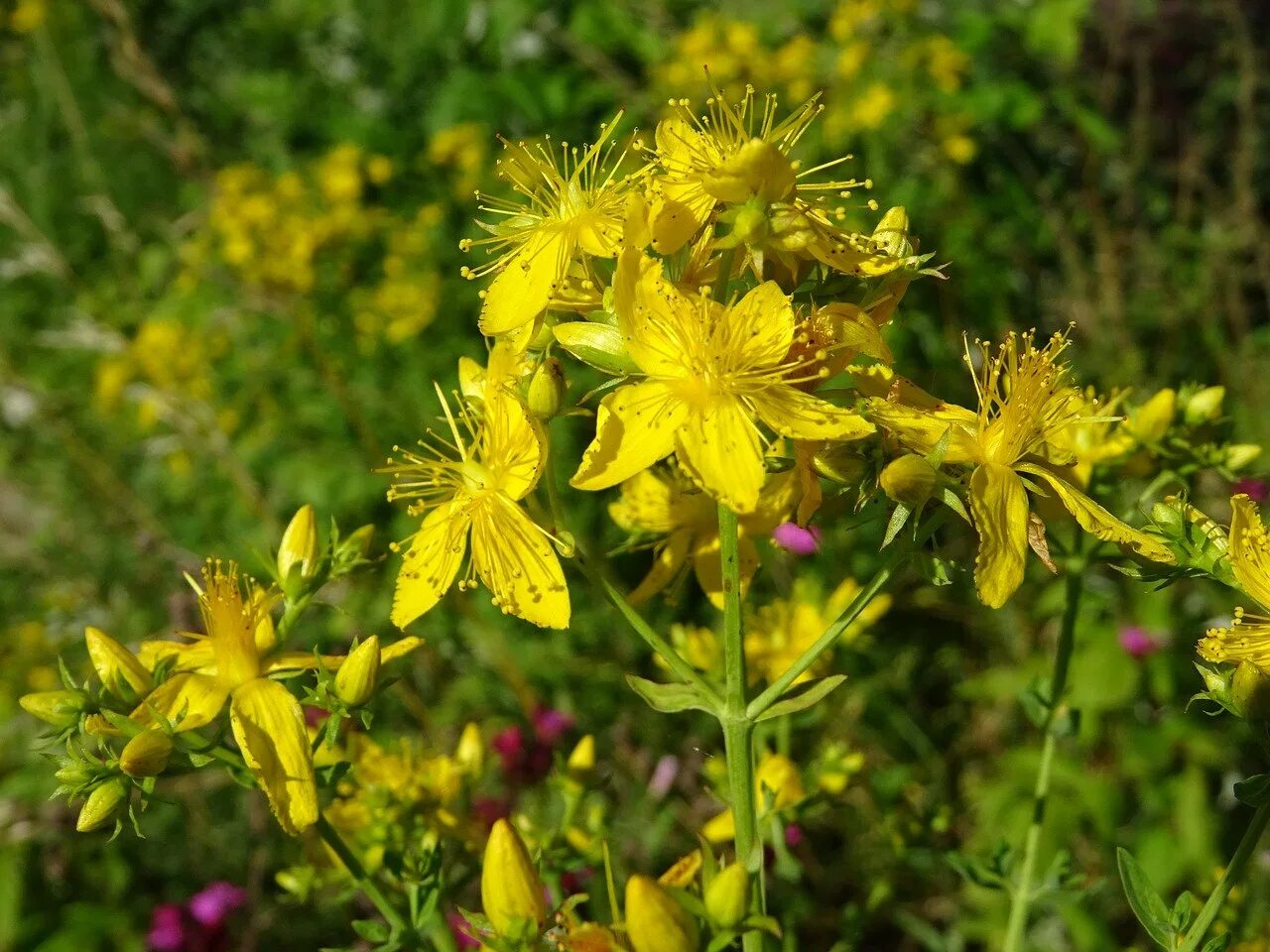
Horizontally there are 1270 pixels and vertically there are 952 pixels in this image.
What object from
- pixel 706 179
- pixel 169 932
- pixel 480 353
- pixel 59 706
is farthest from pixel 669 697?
pixel 480 353

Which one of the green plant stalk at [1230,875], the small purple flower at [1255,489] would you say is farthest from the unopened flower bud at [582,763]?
the small purple flower at [1255,489]

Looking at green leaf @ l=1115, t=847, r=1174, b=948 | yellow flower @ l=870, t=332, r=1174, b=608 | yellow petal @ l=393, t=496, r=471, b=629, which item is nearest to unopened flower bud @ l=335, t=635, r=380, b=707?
yellow petal @ l=393, t=496, r=471, b=629

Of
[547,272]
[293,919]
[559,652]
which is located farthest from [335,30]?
[547,272]

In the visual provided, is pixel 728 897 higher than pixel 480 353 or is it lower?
higher

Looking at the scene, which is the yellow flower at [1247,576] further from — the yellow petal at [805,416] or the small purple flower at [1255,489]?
the small purple flower at [1255,489]

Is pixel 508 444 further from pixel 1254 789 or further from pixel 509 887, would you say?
pixel 1254 789

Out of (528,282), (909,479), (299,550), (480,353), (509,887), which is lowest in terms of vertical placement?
(480,353)
